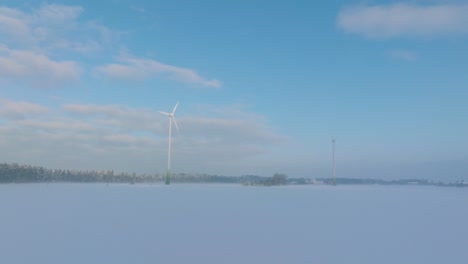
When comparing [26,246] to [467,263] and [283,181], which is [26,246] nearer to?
[467,263]

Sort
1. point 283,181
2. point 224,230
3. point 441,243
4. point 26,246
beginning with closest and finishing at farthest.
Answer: point 26,246 < point 441,243 < point 224,230 < point 283,181

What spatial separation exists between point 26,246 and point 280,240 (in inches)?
282

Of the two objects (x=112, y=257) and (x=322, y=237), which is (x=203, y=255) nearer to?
(x=112, y=257)

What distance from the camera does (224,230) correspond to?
13.2 meters

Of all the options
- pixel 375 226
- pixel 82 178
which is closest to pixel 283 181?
pixel 82 178

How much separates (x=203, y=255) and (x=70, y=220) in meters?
8.84

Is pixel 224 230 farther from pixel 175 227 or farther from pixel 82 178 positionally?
pixel 82 178

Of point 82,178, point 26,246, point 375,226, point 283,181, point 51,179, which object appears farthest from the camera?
point 82,178

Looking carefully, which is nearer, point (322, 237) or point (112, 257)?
point (112, 257)

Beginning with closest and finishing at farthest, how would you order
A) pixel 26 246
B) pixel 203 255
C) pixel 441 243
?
pixel 203 255 < pixel 26 246 < pixel 441 243

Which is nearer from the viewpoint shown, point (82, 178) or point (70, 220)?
point (70, 220)

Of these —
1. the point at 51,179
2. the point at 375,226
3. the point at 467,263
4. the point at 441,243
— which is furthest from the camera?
the point at 51,179

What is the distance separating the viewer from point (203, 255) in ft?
30.5

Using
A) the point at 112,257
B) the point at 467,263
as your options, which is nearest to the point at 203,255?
the point at 112,257
